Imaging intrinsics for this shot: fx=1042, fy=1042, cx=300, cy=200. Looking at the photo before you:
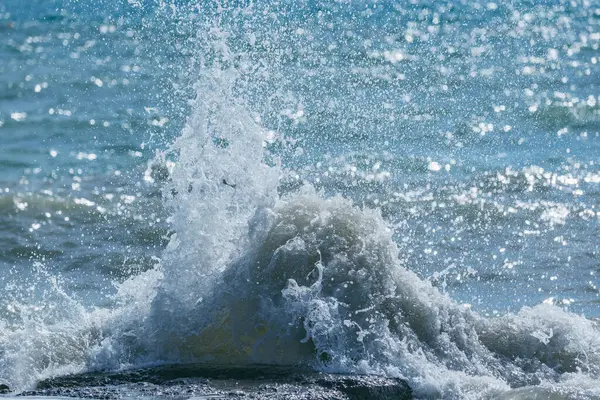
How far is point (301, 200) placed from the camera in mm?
6645

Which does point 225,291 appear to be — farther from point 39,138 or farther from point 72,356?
point 39,138

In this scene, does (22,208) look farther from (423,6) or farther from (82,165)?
(423,6)

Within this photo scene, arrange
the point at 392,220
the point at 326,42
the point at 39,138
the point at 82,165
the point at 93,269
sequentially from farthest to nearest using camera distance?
the point at 326,42
the point at 39,138
the point at 82,165
the point at 392,220
the point at 93,269

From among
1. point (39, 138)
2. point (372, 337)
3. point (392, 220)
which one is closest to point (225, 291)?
point (372, 337)

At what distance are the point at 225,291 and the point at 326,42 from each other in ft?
42.5

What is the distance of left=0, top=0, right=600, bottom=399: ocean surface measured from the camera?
5973mm

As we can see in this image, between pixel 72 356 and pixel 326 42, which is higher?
pixel 326 42

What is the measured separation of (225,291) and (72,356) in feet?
3.16

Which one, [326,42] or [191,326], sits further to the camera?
[326,42]

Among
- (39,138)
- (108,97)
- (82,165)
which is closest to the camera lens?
(82,165)

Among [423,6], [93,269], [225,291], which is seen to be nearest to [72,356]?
[225,291]

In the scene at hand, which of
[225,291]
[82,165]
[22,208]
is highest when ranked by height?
[82,165]

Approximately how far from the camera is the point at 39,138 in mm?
13672

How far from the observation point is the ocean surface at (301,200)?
235 inches
